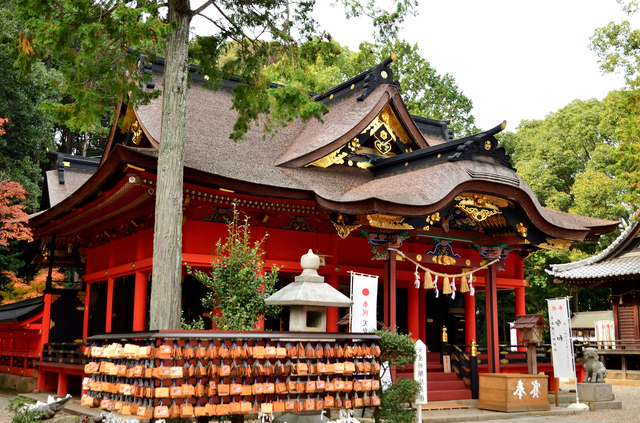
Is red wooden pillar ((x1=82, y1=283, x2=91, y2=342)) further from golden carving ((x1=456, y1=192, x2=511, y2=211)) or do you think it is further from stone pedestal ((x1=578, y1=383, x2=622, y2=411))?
stone pedestal ((x1=578, y1=383, x2=622, y2=411))

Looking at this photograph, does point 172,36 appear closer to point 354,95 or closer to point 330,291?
point 330,291

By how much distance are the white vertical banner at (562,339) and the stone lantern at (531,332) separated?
0.29 meters

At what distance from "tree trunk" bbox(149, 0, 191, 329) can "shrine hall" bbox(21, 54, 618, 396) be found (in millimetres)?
1089

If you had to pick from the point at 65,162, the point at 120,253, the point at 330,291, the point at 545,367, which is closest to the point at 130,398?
the point at 330,291

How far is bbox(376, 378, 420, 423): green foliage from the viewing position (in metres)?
8.72

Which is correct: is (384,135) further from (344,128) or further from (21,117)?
(21,117)

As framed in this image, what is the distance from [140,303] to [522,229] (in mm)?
8401

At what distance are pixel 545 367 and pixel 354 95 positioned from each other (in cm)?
841

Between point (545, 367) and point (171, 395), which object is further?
point (545, 367)

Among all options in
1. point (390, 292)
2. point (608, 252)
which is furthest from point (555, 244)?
point (608, 252)

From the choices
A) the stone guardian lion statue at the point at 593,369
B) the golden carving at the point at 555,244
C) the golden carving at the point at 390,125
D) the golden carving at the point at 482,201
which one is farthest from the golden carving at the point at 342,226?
the stone guardian lion statue at the point at 593,369

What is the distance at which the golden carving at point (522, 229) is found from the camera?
13385mm

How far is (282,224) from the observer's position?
13.1 meters

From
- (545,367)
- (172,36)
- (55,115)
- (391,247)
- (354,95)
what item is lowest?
(545,367)
